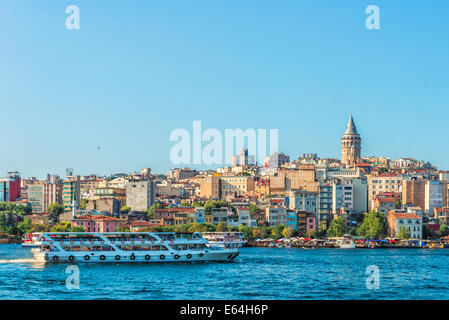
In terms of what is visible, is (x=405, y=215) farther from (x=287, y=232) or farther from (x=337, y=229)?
(x=287, y=232)

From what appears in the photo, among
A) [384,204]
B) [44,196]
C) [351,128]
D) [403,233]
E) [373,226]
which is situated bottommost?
[403,233]

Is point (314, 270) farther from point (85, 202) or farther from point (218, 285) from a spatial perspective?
point (85, 202)

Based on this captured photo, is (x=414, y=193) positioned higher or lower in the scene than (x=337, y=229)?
higher

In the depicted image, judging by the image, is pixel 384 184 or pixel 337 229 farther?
pixel 384 184

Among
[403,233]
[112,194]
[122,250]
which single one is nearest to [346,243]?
[403,233]

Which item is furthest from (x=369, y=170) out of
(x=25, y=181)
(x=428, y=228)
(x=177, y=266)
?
(x=177, y=266)

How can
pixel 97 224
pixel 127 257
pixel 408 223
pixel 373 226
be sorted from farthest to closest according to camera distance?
pixel 97 224 → pixel 373 226 → pixel 408 223 → pixel 127 257
